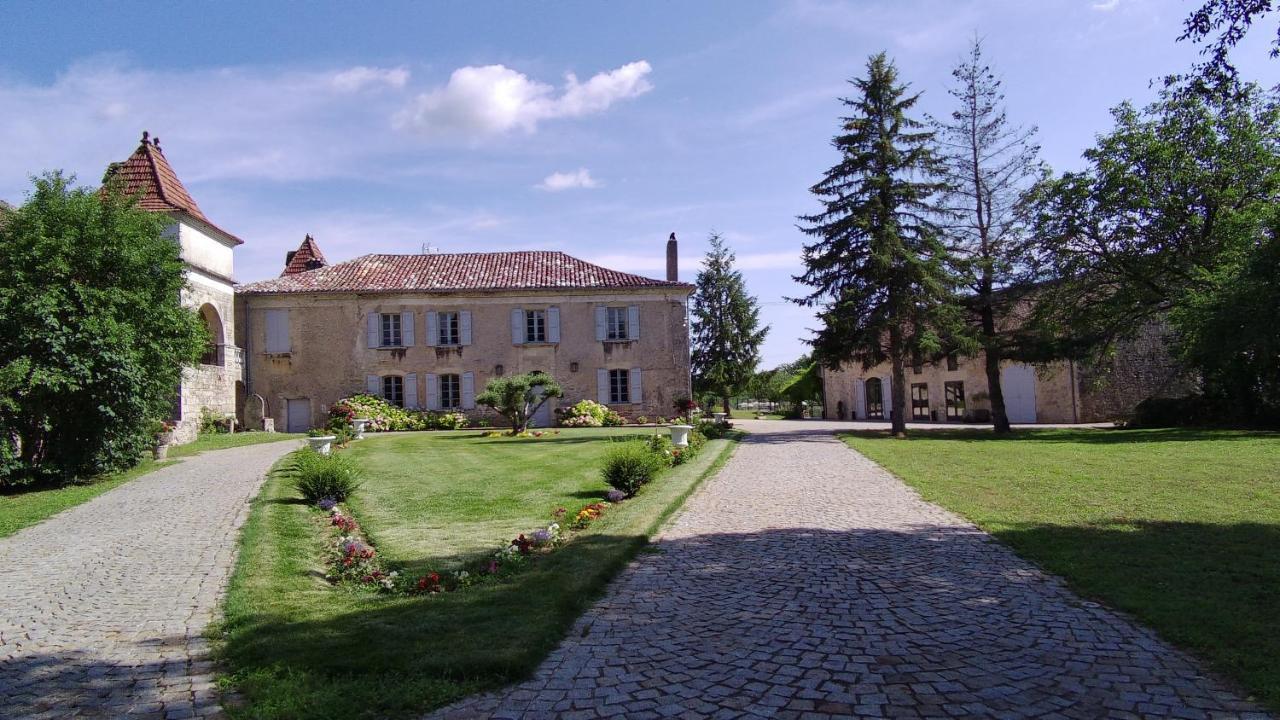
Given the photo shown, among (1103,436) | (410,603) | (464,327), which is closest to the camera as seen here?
(410,603)

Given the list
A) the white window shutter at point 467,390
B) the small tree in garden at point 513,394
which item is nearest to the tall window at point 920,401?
the small tree in garden at point 513,394

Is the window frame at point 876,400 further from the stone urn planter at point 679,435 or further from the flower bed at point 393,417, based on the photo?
the stone urn planter at point 679,435

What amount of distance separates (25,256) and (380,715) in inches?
469

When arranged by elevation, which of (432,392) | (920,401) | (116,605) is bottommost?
(116,605)

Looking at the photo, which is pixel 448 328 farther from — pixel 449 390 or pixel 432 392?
pixel 432 392

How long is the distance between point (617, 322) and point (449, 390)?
689cm

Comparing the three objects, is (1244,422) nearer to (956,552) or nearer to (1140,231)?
(1140,231)

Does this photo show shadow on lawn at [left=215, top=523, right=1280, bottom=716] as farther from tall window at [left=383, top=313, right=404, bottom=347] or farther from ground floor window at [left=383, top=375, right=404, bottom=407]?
tall window at [left=383, top=313, right=404, bottom=347]

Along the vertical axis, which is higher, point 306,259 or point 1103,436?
point 306,259

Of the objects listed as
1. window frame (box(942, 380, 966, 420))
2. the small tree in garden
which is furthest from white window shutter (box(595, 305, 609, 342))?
window frame (box(942, 380, 966, 420))

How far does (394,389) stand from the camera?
2747cm

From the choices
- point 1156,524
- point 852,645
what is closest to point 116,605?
point 852,645

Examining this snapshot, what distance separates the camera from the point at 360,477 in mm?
10930

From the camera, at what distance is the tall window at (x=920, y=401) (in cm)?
3347
